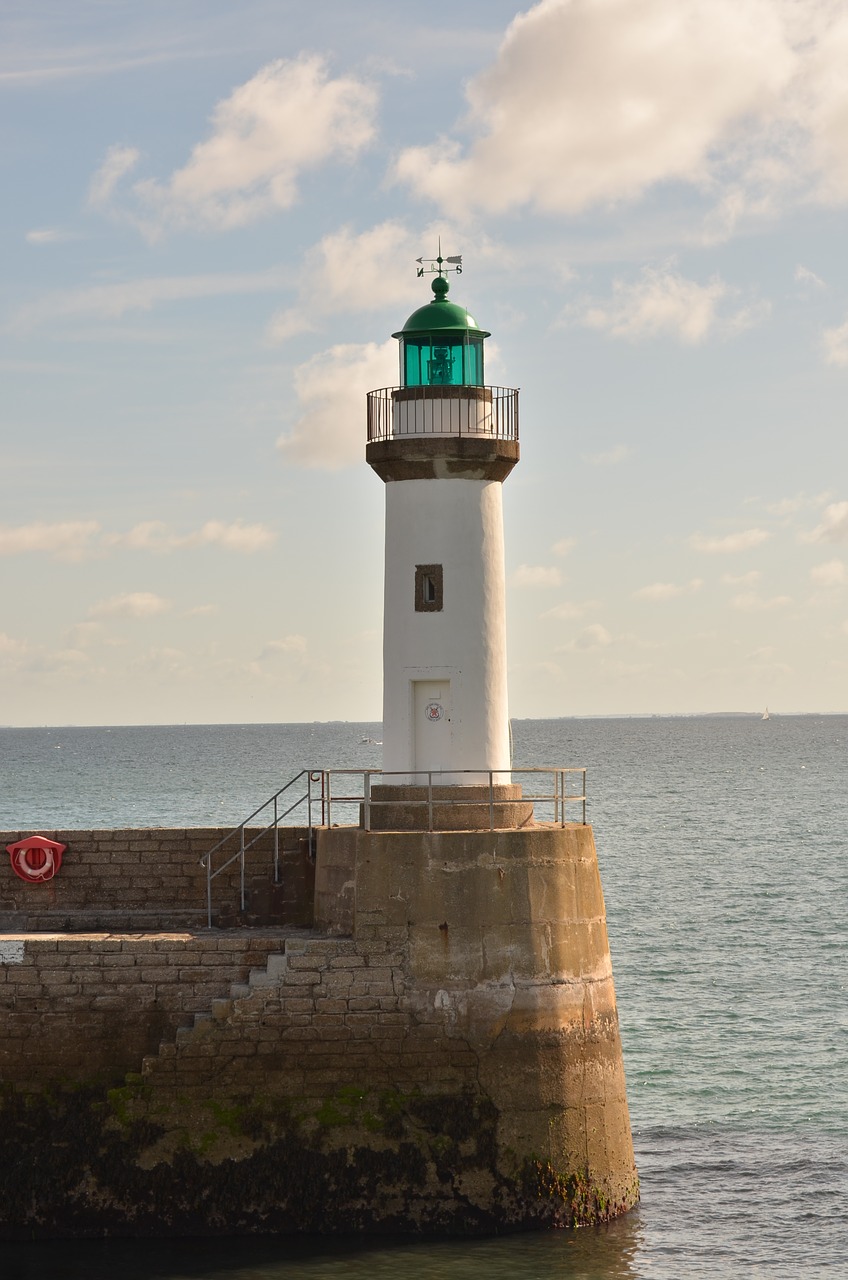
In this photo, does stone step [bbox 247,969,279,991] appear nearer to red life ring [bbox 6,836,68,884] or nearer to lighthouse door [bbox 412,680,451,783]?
lighthouse door [bbox 412,680,451,783]

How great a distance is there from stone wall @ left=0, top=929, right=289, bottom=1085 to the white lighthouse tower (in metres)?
2.83

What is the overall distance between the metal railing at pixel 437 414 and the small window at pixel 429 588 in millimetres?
1462

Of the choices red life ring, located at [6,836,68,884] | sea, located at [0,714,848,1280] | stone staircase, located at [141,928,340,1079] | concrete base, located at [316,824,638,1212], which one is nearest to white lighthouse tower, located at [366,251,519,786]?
concrete base, located at [316,824,638,1212]

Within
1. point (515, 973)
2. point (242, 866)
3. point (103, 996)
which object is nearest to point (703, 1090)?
point (515, 973)

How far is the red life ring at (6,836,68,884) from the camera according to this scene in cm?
1775

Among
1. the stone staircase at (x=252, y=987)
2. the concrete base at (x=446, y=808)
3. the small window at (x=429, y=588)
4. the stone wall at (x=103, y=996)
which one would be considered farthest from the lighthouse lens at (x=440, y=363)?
the stone wall at (x=103, y=996)

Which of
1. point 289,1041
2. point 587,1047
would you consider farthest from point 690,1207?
point 289,1041

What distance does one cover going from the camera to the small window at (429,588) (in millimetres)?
17656

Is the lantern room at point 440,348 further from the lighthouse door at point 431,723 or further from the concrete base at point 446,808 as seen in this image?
the concrete base at point 446,808

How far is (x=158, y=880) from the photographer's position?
1792 centimetres

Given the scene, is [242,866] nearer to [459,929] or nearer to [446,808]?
[446,808]

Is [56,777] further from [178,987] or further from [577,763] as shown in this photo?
[178,987]

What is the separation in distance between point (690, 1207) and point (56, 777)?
77426mm

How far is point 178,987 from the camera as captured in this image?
15.8 m
